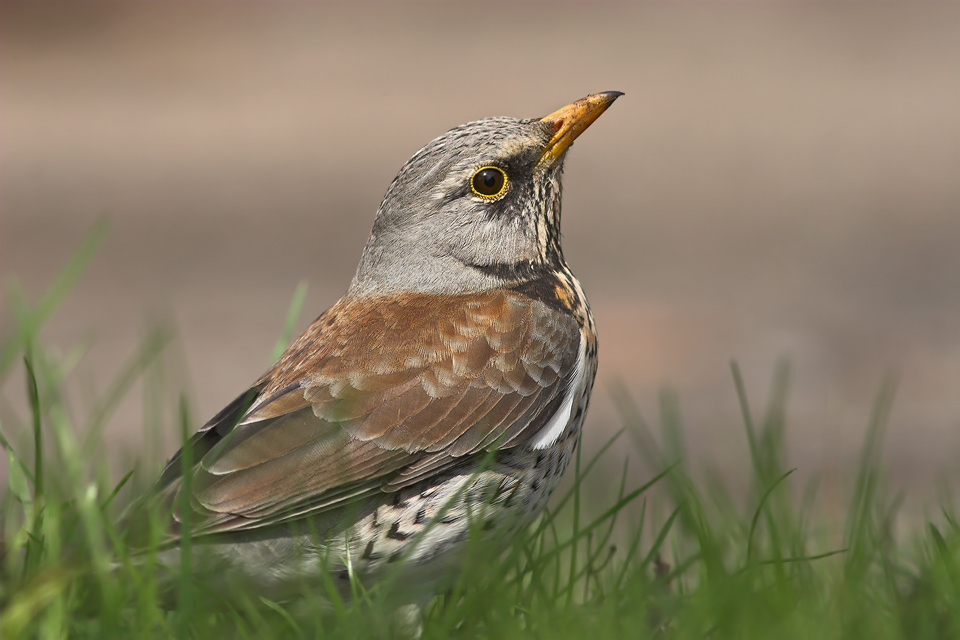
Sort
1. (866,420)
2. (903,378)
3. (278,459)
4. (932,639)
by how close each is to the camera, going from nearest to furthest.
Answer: (932,639)
(278,459)
(866,420)
(903,378)

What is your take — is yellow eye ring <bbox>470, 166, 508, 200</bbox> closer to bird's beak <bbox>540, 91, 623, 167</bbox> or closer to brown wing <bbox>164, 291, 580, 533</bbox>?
bird's beak <bbox>540, 91, 623, 167</bbox>

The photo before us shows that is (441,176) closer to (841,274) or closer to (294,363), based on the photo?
(294,363)

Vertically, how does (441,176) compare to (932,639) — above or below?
above

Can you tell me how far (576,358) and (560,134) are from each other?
1032 millimetres

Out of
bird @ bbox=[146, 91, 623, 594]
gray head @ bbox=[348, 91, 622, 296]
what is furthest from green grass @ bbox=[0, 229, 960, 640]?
gray head @ bbox=[348, 91, 622, 296]

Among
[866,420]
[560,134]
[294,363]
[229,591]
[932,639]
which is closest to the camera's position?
[932,639]

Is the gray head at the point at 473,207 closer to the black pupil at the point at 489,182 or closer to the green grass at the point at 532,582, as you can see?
the black pupil at the point at 489,182

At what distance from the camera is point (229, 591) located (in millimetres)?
4012

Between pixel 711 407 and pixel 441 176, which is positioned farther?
pixel 711 407

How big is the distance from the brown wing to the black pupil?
47 centimetres

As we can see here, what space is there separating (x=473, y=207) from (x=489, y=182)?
128 millimetres

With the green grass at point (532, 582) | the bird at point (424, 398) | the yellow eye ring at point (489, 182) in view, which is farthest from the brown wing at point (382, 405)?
the yellow eye ring at point (489, 182)

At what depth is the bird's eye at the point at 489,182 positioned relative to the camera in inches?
200

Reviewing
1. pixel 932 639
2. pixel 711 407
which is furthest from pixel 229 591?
pixel 711 407
